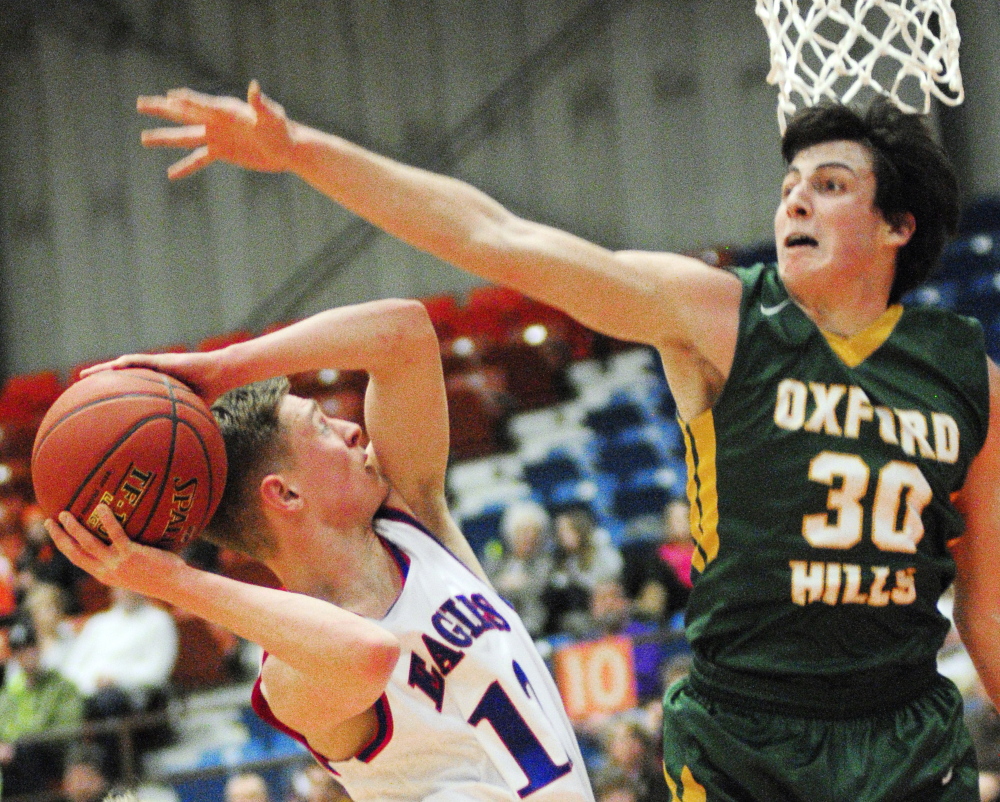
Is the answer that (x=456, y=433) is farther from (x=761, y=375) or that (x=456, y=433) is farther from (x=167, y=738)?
(x=761, y=375)

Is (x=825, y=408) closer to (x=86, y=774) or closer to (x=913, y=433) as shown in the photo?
(x=913, y=433)

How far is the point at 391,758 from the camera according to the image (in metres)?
2.73

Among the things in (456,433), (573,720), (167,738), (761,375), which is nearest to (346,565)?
(761,375)

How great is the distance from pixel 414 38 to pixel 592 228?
102 inches

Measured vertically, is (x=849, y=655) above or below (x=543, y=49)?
below

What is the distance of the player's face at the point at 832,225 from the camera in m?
2.53

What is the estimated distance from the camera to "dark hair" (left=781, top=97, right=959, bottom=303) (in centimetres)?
258

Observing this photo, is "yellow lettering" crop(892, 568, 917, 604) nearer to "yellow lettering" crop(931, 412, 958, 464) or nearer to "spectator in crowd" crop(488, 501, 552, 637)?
"yellow lettering" crop(931, 412, 958, 464)

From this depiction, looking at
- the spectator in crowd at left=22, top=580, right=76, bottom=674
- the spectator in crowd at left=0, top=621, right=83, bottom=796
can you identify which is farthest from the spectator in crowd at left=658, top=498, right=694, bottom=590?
the spectator in crowd at left=22, top=580, right=76, bottom=674

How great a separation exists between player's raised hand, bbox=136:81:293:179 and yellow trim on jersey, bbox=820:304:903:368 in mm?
1093

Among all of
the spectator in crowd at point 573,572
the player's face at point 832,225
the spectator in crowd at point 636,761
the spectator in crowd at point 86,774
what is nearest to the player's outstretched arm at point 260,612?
the player's face at point 832,225

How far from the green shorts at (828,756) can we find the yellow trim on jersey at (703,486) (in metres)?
0.31

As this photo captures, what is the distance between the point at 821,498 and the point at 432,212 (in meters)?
0.89

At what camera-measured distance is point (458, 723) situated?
8.91 ft
